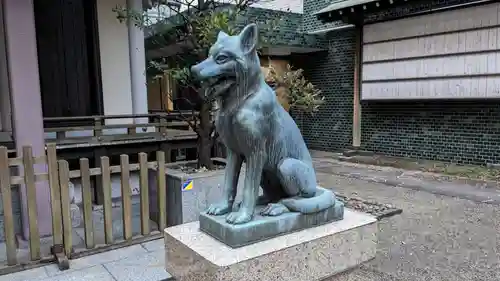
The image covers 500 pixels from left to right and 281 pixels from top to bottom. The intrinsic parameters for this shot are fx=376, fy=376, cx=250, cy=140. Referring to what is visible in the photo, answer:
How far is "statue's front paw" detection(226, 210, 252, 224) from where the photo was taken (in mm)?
2188

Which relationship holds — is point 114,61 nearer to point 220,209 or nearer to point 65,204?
point 65,204

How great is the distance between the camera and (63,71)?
718 centimetres

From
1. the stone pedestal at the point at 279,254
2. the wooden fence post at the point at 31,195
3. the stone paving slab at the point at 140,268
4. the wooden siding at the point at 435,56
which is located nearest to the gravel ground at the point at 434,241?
the stone pedestal at the point at 279,254

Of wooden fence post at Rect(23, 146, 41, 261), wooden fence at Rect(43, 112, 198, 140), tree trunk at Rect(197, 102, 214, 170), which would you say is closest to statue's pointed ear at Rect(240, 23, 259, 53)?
wooden fence post at Rect(23, 146, 41, 261)

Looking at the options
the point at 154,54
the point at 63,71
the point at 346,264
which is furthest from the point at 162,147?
the point at 154,54

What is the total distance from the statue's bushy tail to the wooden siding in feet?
22.1

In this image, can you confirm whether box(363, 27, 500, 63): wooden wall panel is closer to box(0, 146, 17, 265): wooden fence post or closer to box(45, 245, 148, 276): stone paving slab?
box(45, 245, 148, 276): stone paving slab

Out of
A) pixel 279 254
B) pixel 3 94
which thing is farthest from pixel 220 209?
pixel 3 94

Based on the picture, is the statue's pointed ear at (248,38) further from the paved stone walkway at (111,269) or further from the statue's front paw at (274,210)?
the paved stone walkway at (111,269)

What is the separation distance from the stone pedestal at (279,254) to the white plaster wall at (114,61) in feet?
18.0

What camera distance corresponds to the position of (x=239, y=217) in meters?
2.20

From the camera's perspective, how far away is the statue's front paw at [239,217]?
2188 millimetres

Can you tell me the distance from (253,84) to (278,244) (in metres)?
0.96

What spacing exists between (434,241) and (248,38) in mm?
3452
